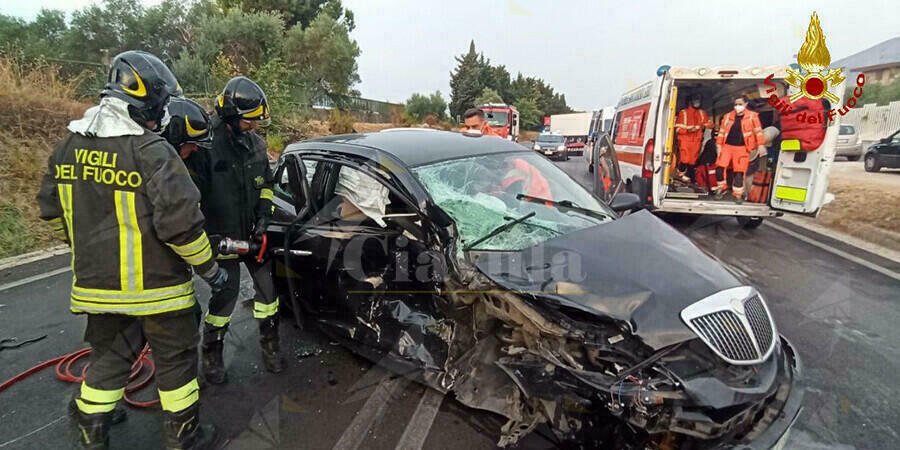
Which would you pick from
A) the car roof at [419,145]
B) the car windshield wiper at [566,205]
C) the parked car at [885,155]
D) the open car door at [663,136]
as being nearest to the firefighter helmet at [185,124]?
the car roof at [419,145]

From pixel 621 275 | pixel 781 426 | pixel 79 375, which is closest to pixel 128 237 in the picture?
pixel 79 375

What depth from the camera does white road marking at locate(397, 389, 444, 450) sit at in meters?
2.29

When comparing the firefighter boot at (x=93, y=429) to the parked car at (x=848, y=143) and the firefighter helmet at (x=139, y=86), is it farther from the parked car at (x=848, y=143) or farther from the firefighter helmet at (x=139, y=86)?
the parked car at (x=848, y=143)

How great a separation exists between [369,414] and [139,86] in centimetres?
202

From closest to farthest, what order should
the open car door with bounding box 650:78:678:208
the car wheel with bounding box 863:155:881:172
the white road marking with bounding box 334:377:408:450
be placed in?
the white road marking with bounding box 334:377:408:450
the open car door with bounding box 650:78:678:208
the car wheel with bounding box 863:155:881:172

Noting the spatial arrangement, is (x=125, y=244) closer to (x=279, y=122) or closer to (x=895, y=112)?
(x=279, y=122)

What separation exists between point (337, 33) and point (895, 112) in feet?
93.9

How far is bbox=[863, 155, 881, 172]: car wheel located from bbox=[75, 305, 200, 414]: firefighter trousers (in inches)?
646

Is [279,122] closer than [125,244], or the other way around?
[125,244]

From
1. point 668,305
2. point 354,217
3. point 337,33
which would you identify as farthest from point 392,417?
point 337,33

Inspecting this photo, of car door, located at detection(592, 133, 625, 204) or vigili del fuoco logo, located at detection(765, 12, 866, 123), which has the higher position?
vigili del fuoco logo, located at detection(765, 12, 866, 123)

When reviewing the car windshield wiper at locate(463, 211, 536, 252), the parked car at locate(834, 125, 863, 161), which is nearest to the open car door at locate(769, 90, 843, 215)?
the car windshield wiper at locate(463, 211, 536, 252)

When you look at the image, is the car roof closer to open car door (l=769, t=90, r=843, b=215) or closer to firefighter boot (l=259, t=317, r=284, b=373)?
firefighter boot (l=259, t=317, r=284, b=373)

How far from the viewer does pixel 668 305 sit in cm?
191
